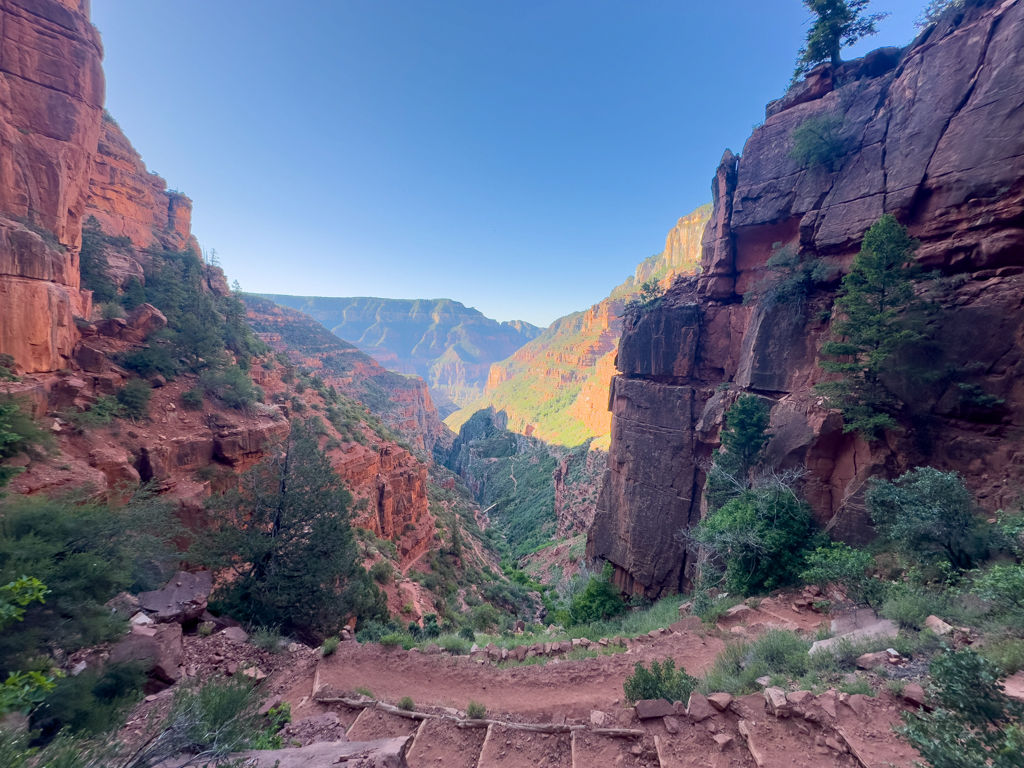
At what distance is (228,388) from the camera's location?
1502 cm

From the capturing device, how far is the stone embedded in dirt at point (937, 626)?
18.3 feet

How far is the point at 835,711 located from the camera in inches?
183

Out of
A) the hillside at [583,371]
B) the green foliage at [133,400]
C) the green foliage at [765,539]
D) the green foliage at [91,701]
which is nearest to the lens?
the green foliage at [91,701]

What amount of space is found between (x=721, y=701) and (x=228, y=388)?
18162 millimetres

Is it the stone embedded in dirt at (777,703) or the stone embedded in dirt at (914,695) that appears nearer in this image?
the stone embedded in dirt at (914,695)

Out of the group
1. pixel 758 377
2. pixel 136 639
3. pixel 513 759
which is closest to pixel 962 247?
pixel 758 377

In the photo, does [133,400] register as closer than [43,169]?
No

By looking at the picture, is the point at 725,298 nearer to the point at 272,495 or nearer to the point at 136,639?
the point at 272,495

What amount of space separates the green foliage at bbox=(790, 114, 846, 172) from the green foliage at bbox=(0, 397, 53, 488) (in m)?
24.6

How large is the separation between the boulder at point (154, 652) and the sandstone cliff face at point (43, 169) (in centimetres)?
910

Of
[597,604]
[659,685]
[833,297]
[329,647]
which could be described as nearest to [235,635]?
[329,647]

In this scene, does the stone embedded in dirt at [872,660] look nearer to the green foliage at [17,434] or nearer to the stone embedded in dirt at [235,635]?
the stone embedded in dirt at [235,635]

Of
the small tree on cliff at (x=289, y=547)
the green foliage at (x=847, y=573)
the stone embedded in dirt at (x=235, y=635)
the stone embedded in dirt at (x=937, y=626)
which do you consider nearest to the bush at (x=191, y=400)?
the small tree on cliff at (x=289, y=547)

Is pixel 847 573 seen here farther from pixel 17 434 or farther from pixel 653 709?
pixel 17 434
